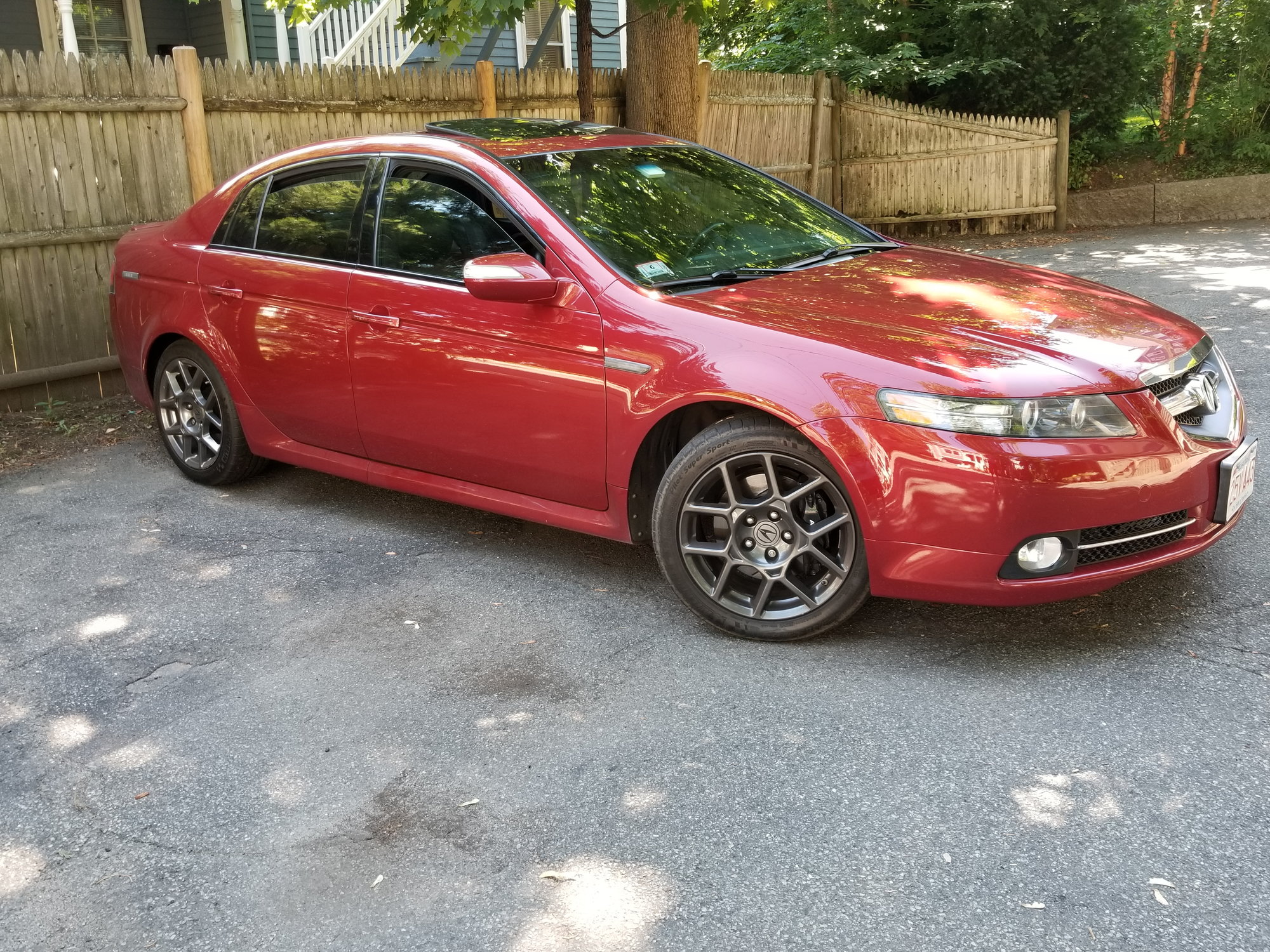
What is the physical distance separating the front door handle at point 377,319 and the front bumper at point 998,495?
1.85 metres

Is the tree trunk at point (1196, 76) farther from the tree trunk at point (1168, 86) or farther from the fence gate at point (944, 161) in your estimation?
the fence gate at point (944, 161)

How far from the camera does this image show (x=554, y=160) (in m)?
4.77

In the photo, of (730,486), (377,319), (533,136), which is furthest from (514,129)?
(730,486)

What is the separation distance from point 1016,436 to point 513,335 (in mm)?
1820

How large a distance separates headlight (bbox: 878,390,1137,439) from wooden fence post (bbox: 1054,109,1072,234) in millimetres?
12439

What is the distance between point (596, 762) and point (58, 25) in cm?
1529

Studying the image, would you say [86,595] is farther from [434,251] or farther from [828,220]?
[828,220]

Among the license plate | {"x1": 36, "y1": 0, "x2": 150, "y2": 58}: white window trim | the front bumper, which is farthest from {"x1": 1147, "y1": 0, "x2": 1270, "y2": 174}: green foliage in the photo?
the front bumper

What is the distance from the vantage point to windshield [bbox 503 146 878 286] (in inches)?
174

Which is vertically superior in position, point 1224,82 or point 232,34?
point 232,34

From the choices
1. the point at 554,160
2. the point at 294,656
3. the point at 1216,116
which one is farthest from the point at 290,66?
the point at 1216,116

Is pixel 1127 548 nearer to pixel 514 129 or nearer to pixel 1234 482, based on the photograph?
pixel 1234 482

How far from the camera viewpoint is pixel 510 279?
164 inches

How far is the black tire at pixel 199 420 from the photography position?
222 inches
